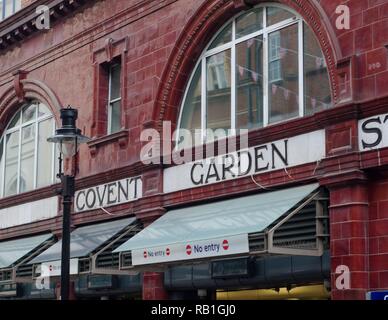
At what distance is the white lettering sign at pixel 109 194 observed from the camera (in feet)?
57.6

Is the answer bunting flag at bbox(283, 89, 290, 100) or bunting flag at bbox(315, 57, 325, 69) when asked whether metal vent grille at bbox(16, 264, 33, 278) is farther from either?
bunting flag at bbox(315, 57, 325, 69)

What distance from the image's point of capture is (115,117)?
19.2 m

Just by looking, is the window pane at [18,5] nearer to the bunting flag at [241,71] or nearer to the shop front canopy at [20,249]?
the shop front canopy at [20,249]

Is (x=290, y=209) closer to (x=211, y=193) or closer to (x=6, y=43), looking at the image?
(x=211, y=193)

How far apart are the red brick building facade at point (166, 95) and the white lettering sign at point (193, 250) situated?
1300 mm

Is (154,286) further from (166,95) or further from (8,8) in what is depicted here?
(8,8)

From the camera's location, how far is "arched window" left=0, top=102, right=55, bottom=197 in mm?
21891

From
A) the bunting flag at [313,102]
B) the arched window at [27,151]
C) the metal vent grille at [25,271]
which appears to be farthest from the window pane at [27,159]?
the bunting flag at [313,102]

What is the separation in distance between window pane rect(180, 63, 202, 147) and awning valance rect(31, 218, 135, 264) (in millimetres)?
2457

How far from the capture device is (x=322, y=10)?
44.4 feet

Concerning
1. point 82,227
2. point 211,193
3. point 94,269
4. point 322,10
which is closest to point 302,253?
point 211,193
